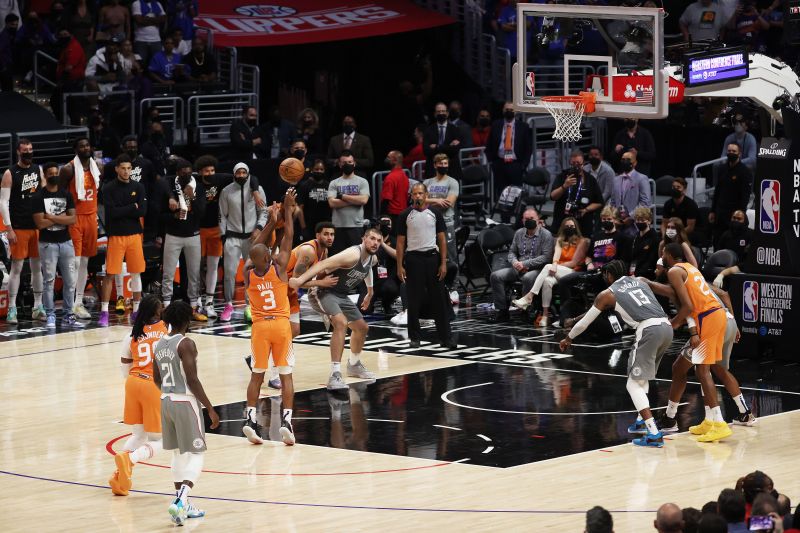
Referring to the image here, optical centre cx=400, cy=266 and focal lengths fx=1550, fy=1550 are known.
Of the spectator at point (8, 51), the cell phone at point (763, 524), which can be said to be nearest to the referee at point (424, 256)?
the spectator at point (8, 51)

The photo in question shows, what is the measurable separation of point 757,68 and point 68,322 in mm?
9601

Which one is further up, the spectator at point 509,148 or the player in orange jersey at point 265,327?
the spectator at point 509,148

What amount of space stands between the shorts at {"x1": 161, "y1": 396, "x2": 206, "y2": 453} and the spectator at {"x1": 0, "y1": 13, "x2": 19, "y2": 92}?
1537 centimetres

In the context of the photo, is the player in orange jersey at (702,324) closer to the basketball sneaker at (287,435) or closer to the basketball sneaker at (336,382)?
the basketball sneaker at (287,435)

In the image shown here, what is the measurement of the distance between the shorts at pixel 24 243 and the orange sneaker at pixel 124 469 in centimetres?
874

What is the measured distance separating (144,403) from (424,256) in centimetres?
694

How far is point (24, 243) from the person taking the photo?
66.6ft

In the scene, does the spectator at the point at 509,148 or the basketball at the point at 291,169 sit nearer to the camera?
the basketball at the point at 291,169

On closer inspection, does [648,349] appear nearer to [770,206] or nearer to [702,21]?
[770,206]

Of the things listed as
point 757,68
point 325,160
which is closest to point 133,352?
point 757,68

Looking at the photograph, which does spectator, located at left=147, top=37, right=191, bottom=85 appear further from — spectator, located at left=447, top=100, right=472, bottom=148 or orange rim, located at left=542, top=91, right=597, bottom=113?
orange rim, located at left=542, top=91, right=597, bottom=113

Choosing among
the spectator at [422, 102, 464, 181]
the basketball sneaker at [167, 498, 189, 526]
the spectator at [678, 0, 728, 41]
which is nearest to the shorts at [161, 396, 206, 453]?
the basketball sneaker at [167, 498, 189, 526]

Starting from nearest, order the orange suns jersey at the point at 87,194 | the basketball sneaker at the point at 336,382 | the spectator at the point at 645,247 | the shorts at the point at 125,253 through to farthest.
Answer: the basketball sneaker at the point at 336,382 < the spectator at the point at 645,247 < the shorts at the point at 125,253 < the orange suns jersey at the point at 87,194

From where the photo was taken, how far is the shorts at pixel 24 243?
20.2 metres
